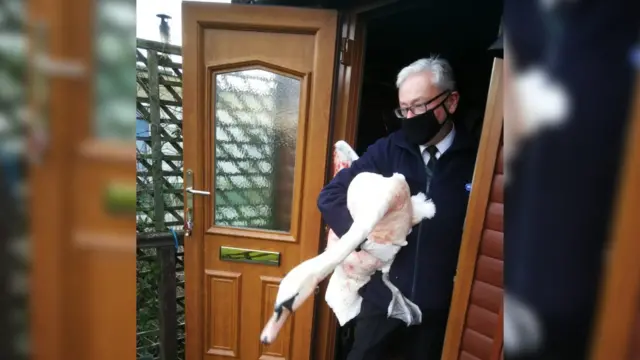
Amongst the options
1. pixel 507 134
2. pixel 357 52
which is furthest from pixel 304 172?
pixel 507 134

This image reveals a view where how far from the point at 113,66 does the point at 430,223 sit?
3.33 feet

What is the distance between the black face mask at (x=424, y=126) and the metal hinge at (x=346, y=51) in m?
0.55

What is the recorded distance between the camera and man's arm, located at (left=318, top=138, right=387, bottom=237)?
109 cm

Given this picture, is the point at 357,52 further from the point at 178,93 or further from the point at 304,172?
the point at 178,93

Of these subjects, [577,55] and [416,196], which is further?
[416,196]

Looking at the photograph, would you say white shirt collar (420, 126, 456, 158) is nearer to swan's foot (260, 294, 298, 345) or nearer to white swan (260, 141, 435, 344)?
white swan (260, 141, 435, 344)

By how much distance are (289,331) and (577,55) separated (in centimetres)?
177

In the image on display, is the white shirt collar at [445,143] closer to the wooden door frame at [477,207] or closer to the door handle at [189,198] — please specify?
the wooden door frame at [477,207]

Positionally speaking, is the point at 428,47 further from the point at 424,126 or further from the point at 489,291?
the point at 489,291

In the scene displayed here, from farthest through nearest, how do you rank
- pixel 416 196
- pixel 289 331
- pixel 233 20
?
pixel 289 331, pixel 233 20, pixel 416 196

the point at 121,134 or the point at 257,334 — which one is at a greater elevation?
the point at 121,134

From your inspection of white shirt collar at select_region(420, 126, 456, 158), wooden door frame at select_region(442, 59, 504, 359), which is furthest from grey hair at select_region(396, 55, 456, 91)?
wooden door frame at select_region(442, 59, 504, 359)

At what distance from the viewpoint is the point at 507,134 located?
329 mm

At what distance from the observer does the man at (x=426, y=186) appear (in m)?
1.13
